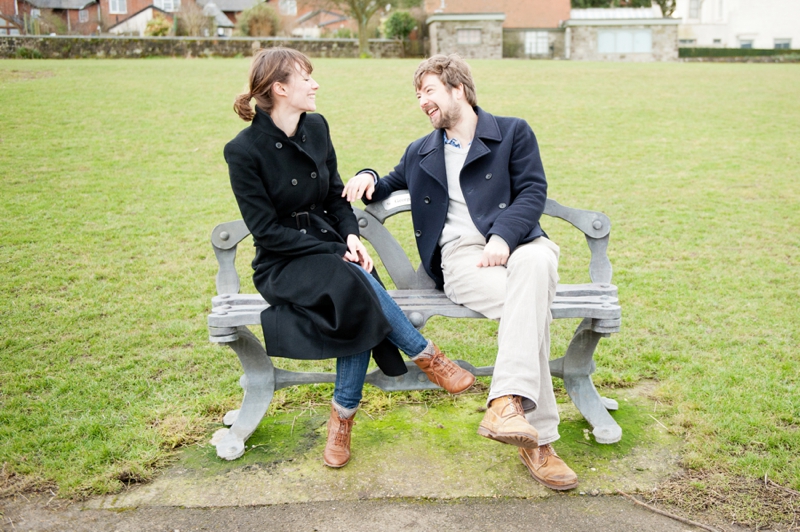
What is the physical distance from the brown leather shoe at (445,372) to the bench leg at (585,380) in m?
0.57

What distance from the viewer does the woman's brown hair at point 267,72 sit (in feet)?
10.4

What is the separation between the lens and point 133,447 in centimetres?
326

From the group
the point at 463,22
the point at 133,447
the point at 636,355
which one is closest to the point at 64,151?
the point at 133,447

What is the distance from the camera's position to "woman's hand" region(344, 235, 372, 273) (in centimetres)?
332

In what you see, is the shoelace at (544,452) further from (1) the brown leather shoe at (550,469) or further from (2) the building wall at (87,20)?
(2) the building wall at (87,20)

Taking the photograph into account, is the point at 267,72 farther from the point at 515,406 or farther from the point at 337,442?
the point at 515,406

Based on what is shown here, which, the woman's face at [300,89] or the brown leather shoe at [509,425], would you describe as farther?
the woman's face at [300,89]

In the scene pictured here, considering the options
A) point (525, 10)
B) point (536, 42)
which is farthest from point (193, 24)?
point (525, 10)

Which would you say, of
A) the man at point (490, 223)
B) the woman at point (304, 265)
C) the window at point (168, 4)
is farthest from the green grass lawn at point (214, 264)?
the window at point (168, 4)

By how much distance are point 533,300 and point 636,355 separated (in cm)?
168

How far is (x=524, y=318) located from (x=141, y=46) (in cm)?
2653

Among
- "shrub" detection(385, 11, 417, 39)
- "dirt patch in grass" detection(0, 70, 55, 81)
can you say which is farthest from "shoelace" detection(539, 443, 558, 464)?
"shrub" detection(385, 11, 417, 39)

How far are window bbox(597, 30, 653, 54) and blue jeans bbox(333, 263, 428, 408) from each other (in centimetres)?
3669

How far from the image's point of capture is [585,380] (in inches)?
138
